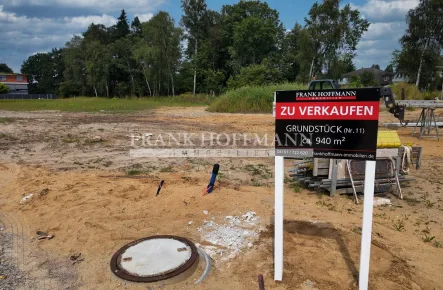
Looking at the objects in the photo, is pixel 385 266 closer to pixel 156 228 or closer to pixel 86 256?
pixel 156 228

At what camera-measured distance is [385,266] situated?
3.52m

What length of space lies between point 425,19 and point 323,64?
10.8m

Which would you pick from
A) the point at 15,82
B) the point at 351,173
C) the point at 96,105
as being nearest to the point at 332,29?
the point at 96,105

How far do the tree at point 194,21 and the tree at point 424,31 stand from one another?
89.0ft

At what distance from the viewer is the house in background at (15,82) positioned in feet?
249

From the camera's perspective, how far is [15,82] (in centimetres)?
7781

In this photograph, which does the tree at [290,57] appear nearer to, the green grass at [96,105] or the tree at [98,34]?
the green grass at [96,105]

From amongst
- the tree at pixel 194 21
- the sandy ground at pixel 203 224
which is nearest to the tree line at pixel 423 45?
the tree at pixel 194 21

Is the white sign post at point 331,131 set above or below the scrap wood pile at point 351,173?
above

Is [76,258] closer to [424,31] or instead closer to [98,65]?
[424,31]

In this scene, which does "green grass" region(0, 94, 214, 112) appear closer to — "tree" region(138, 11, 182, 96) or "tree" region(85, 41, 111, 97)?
"tree" region(138, 11, 182, 96)

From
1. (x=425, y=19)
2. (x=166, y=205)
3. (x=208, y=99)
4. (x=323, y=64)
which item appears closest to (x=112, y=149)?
(x=166, y=205)

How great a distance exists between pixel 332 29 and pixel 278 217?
1424 inches

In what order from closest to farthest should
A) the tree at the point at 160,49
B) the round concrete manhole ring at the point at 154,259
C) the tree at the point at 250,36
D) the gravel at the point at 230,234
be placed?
the round concrete manhole ring at the point at 154,259
the gravel at the point at 230,234
the tree at the point at 160,49
the tree at the point at 250,36
